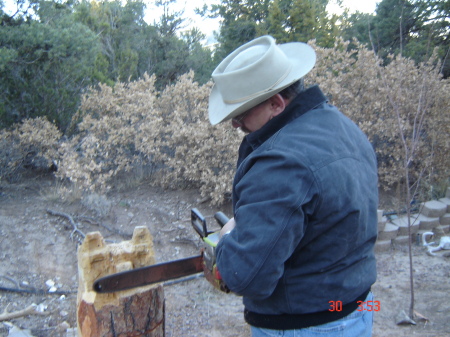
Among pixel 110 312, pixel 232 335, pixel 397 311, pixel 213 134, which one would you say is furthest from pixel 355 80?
pixel 110 312

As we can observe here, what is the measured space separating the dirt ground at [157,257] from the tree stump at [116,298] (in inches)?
48.7

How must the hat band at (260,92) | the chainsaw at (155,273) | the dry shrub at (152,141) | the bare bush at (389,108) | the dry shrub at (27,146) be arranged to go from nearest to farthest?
the hat band at (260,92) → the chainsaw at (155,273) → the dry shrub at (152,141) → the dry shrub at (27,146) → the bare bush at (389,108)

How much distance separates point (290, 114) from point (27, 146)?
16.3ft

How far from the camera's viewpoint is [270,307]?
5.30 ft

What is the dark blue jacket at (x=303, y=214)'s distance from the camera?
1.36 meters

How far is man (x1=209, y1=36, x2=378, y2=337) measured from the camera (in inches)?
54.0

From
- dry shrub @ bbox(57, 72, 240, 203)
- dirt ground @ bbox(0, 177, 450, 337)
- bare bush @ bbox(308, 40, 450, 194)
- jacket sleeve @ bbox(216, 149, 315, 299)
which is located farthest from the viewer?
bare bush @ bbox(308, 40, 450, 194)

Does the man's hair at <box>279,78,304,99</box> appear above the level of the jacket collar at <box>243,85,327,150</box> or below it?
above

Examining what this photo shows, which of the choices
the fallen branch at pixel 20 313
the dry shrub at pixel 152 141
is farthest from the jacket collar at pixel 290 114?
the dry shrub at pixel 152 141

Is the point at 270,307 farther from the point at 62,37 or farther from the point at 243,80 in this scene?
the point at 62,37

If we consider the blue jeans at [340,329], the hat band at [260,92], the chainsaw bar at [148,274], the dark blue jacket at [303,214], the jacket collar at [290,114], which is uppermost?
the hat band at [260,92]
